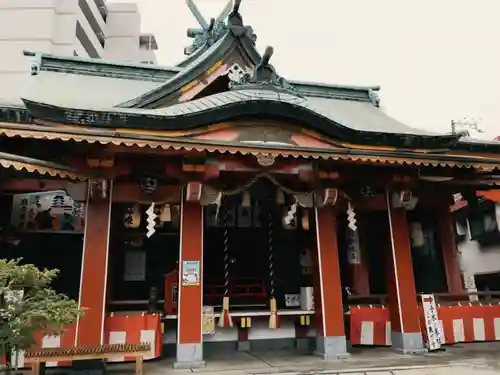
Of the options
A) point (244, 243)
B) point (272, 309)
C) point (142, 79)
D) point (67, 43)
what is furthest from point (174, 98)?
point (67, 43)

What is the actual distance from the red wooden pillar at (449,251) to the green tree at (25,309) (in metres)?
11.7

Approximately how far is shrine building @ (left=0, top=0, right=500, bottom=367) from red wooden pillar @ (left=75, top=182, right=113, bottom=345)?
0.03 meters

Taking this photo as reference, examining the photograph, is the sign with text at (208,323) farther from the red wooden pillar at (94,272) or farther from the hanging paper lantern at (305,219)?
the hanging paper lantern at (305,219)

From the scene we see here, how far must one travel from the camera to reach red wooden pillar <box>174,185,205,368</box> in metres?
9.10

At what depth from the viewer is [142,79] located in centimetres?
1517

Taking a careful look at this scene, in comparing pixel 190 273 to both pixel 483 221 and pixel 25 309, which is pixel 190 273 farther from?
pixel 483 221

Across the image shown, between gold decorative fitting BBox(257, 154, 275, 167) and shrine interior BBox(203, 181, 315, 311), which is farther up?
gold decorative fitting BBox(257, 154, 275, 167)

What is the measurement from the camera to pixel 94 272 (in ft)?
30.0

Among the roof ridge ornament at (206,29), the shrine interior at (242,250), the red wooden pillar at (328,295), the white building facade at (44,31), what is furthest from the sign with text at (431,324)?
the white building facade at (44,31)

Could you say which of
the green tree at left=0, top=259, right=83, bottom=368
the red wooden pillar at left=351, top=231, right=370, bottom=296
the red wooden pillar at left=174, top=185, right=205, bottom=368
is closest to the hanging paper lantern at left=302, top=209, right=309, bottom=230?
the red wooden pillar at left=351, top=231, right=370, bottom=296

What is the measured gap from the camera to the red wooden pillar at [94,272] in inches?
348

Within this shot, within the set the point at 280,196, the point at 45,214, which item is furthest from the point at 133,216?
the point at 280,196

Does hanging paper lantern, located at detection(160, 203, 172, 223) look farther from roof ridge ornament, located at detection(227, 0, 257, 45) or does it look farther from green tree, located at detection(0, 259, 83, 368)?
roof ridge ornament, located at detection(227, 0, 257, 45)

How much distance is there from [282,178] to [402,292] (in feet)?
14.1
